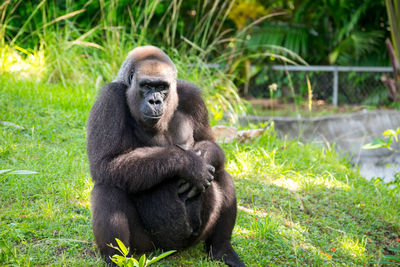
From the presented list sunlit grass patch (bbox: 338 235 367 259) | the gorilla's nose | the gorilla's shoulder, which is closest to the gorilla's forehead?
the gorilla's nose

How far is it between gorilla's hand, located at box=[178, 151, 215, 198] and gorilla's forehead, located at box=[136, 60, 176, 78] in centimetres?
58

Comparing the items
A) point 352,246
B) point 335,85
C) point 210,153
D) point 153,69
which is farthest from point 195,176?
point 335,85

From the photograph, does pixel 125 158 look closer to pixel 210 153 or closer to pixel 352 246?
pixel 210 153

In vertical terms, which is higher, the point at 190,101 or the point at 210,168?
the point at 190,101

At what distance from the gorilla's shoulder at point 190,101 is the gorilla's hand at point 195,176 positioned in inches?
18.0

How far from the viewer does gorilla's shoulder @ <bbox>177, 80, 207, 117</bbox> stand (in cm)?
345

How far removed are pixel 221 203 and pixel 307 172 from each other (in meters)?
2.30

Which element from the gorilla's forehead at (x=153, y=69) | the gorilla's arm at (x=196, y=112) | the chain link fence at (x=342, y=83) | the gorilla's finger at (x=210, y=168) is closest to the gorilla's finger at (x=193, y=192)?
the gorilla's finger at (x=210, y=168)

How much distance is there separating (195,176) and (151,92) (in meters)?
0.64

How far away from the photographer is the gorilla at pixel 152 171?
2955 millimetres

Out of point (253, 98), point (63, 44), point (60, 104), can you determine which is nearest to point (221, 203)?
point (60, 104)

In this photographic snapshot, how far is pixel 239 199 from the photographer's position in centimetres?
454

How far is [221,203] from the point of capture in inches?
131

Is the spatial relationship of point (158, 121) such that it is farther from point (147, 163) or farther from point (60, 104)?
point (60, 104)
